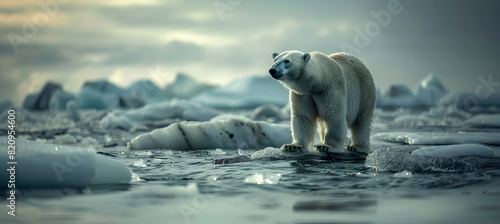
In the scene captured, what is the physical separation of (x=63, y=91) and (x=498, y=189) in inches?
1621

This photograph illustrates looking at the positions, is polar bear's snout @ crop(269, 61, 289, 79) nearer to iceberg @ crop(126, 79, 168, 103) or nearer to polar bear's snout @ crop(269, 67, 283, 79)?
polar bear's snout @ crop(269, 67, 283, 79)

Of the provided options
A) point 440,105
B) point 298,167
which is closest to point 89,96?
point 440,105

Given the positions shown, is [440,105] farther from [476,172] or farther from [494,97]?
[476,172]

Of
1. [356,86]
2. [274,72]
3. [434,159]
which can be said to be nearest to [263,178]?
[274,72]

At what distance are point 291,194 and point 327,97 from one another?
2360 millimetres

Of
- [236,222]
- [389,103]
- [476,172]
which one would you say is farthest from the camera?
[389,103]

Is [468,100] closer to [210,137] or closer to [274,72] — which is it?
[210,137]

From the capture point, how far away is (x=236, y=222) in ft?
8.59

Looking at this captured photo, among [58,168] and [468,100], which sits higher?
[468,100]

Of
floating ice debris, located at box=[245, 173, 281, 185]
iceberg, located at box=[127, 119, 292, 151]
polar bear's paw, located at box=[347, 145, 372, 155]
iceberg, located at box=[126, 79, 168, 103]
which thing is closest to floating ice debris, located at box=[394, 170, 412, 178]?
floating ice debris, located at box=[245, 173, 281, 185]

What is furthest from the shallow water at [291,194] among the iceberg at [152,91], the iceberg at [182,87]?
the iceberg at [182,87]

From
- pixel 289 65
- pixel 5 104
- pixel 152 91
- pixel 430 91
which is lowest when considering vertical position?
pixel 289 65

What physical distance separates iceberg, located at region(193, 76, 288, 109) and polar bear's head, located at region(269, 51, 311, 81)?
3102cm

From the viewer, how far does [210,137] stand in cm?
721
